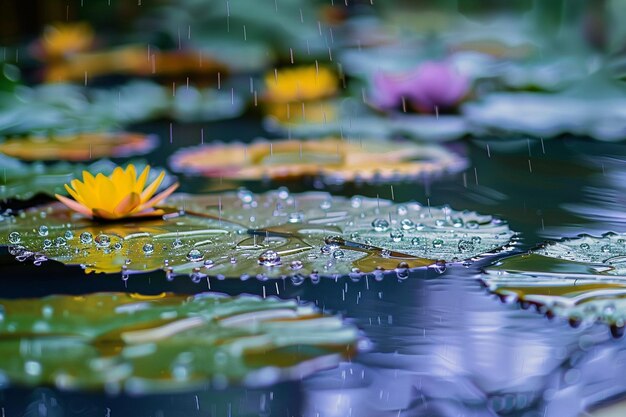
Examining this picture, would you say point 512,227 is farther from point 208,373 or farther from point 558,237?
point 208,373

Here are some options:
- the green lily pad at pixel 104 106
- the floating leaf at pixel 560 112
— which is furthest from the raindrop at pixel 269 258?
the green lily pad at pixel 104 106

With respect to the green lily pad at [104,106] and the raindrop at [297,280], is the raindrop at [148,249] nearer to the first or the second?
the raindrop at [297,280]

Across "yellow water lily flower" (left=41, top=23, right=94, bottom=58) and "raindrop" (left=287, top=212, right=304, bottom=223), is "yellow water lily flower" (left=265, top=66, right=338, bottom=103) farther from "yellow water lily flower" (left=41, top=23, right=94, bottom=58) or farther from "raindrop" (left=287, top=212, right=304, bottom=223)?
"raindrop" (left=287, top=212, right=304, bottom=223)

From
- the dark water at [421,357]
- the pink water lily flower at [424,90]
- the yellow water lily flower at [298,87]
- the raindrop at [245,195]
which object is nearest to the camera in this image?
the dark water at [421,357]

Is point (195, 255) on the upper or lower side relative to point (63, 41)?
lower

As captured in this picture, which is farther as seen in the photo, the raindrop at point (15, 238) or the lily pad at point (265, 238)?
the raindrop at point (15, 238)

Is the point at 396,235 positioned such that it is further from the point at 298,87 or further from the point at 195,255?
the point at 298,87

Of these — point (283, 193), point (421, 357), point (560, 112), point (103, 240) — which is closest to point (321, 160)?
point (283, 193)

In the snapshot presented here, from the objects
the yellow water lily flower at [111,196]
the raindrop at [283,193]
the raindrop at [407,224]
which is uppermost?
the yellow water lily flower at [111,196]
